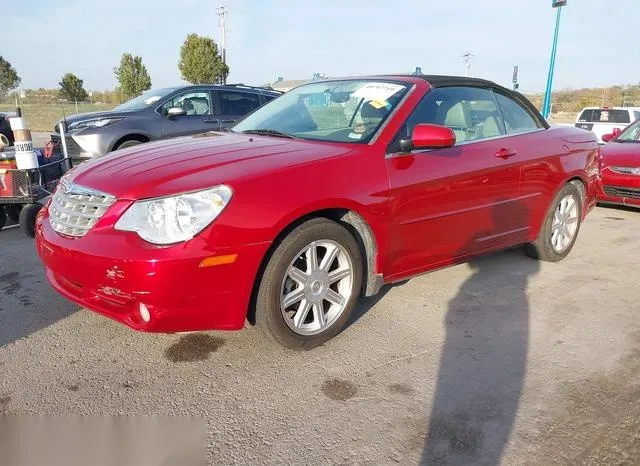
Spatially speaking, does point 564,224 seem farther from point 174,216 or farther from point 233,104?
point 233,104

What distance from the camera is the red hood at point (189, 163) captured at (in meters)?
2.83

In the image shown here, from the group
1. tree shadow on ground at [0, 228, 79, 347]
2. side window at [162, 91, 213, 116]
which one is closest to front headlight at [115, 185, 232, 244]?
tree shadow on ground at [0, 228, 79, 347]

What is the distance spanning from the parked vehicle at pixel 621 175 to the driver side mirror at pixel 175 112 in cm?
622

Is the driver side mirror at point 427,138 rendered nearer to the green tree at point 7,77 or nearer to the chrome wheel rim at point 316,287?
the chrome wheel rim at point 316,287

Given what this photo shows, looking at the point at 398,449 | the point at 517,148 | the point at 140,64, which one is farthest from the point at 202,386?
the point at 140,64

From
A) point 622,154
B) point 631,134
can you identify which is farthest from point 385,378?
point 631,134

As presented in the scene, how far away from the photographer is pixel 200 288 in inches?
108

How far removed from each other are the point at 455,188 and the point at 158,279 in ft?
7.14

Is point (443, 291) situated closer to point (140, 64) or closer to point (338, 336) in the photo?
point (338, 336)

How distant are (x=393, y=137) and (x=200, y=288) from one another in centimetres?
164

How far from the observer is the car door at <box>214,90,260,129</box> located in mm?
9156

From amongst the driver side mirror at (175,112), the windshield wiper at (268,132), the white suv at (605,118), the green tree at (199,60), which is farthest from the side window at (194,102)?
the green tree at (199,60)

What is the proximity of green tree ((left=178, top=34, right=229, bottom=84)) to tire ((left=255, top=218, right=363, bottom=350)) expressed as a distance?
38.1 meters

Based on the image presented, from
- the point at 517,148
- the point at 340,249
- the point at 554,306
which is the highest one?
the point at 517,148
